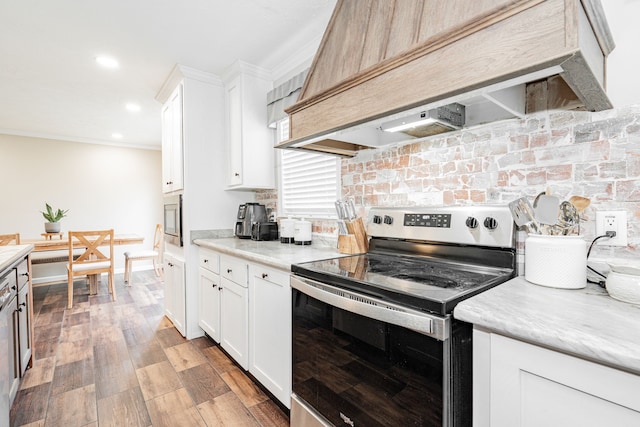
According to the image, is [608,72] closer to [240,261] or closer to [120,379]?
[240,261]

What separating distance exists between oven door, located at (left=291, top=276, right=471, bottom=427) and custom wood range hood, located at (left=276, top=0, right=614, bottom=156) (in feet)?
2.48

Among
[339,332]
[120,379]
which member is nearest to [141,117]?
[120,379]

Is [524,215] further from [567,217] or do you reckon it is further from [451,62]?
[451,62]

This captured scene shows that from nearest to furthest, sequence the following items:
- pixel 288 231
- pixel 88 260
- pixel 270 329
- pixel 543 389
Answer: pixel 543 389 → pixel 270 329 → pixel 288 231 → pixel 88 260

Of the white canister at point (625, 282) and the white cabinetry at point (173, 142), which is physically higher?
the white cabinetry at point (173, 142)

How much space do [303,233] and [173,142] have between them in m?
1.71

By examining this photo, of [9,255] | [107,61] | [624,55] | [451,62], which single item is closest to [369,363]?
[451,62]

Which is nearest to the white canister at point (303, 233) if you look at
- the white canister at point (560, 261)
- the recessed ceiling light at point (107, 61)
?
the white canister at point (560, 261)

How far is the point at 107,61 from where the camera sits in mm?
2619

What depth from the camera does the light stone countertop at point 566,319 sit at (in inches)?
24.9

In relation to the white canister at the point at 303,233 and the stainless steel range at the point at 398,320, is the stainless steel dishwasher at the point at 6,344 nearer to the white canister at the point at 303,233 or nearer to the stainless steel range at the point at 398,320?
the stainless steel range at the point at 398,320

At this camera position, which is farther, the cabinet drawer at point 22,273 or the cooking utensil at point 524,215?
the cabinet drawer at point 22,273

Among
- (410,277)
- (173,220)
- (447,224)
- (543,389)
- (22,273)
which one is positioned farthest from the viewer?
(173,220)

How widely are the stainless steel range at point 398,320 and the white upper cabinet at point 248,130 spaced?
4.73 feet
